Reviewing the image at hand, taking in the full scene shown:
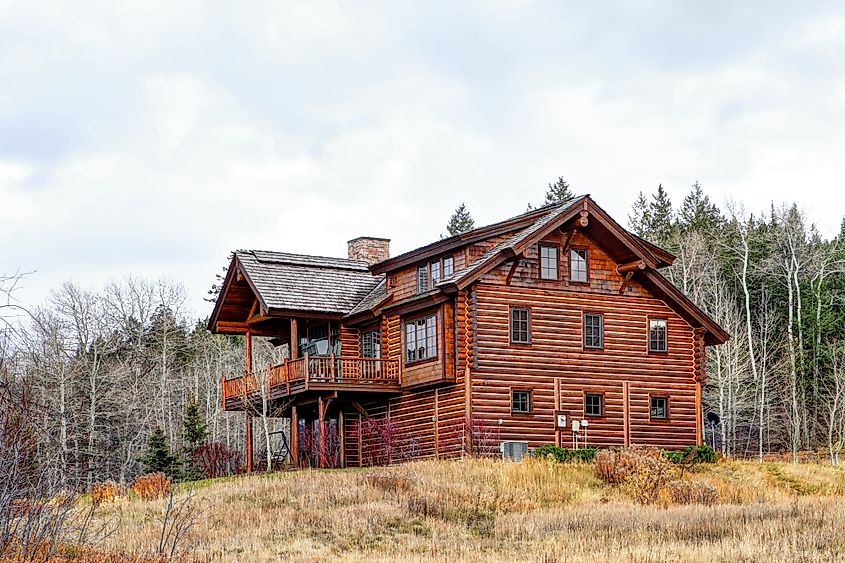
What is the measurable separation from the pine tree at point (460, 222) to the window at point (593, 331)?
175ft

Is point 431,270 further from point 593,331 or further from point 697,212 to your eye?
point 697,212

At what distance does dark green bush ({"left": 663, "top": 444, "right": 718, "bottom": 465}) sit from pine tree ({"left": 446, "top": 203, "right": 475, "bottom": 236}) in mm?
54678

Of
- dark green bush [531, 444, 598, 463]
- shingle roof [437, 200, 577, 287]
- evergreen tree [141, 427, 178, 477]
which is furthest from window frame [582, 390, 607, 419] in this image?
evergreen tree [141, 427, 178, 477]

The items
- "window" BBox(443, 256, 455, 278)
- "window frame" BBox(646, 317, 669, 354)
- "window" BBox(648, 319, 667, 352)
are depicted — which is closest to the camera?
"window" BBox(443, 256, 455, 278)

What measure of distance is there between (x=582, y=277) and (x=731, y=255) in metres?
34.7

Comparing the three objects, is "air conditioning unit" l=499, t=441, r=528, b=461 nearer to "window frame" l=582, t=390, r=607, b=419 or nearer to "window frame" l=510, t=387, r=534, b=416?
"window frame" l=510, t=387, r=534, b=416

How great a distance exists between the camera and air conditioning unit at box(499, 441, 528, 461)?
3809 centimetres

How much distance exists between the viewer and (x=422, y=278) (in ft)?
136

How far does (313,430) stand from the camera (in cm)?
4556

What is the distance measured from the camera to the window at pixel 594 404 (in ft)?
133

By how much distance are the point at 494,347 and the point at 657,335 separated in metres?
6.80

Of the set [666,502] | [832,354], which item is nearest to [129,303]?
[832,354]

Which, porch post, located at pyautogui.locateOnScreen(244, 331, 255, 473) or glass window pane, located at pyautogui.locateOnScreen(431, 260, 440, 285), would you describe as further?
porch post, located at pyautogui.locateOnScreen(244, 331, 255, 473)

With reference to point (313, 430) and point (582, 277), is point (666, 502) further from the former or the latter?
point (313, 430)
